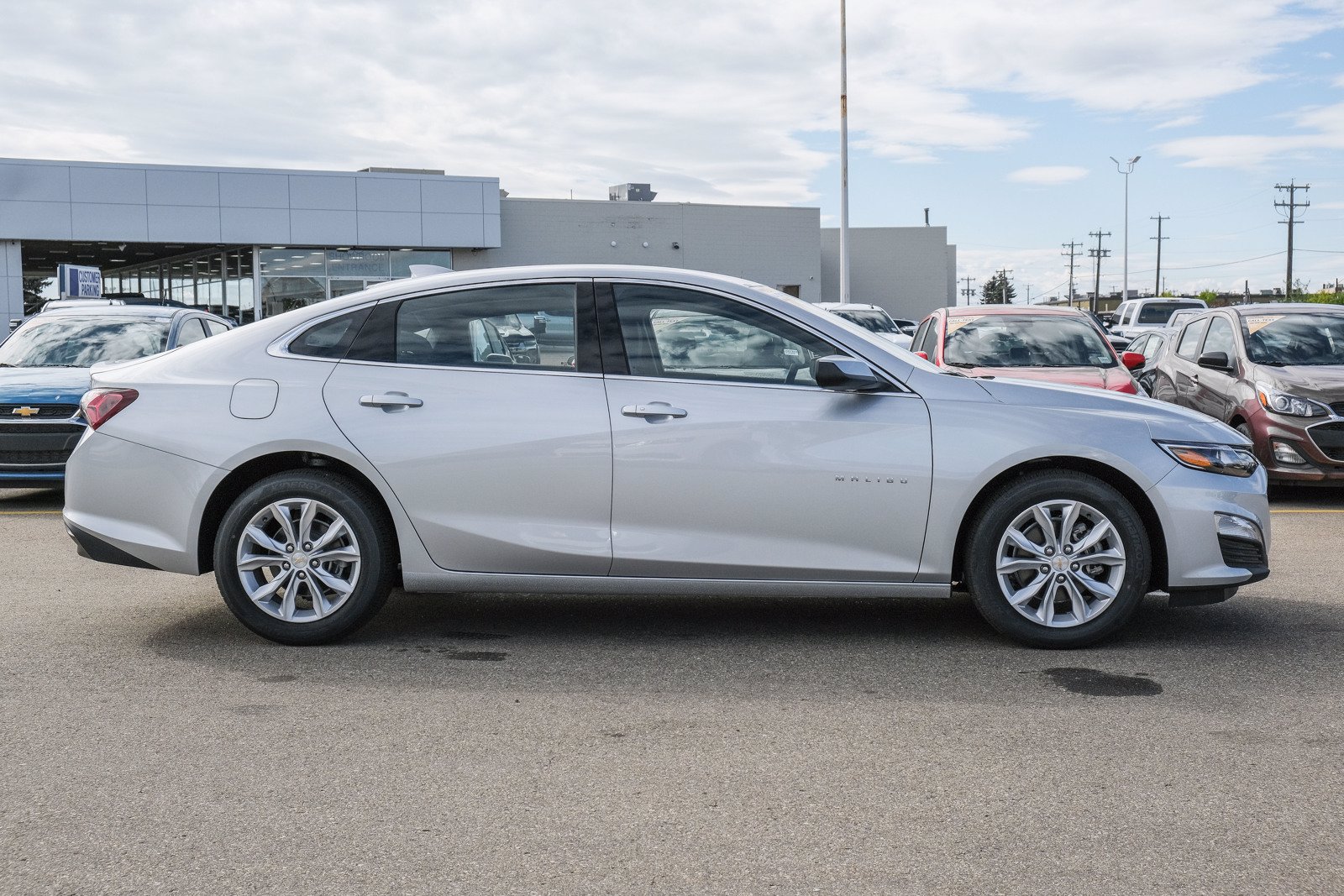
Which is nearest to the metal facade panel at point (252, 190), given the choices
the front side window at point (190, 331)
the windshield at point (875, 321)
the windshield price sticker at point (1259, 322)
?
the windshield at point (875, 321)

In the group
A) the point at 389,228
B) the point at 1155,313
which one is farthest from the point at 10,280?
the point at 1155,313

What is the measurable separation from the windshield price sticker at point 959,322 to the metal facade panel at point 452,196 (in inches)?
1275

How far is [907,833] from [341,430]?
3048 mm

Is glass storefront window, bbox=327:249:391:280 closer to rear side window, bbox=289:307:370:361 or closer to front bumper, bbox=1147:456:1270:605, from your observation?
rear side window, bbox=289:307:370:361

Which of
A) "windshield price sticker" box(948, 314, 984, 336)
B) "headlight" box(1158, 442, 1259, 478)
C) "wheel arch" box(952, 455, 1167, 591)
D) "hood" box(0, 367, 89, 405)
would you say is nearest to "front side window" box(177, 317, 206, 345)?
"hood" box(0, 367, 89, 405)

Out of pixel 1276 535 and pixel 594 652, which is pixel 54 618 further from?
→ pixel 1276 535

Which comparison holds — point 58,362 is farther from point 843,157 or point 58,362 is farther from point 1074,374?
point 843,157

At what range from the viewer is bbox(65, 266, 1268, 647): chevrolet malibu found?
534 centimetres

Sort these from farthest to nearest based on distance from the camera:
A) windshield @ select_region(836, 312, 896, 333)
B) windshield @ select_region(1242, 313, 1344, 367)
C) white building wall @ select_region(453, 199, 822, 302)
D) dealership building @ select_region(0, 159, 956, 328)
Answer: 1. white building wall @ select_region(453, 199, 822, 302)
2. dealership building @ select_region(0, 159, 956, 328)
3. windshield @ select_region(836, 312, 896, 333)
4. windshield @ select_region(1242, 313, 1344, 367)

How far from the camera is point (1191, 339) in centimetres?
1267

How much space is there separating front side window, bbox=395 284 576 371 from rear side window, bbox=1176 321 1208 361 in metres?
8.59

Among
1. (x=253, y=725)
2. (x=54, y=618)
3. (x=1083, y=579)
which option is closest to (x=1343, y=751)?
(x=1083, y=579)

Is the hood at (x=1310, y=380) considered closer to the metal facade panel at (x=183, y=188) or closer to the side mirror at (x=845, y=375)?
the side mirror at (x=845, y=375)

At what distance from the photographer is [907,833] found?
136 inches
